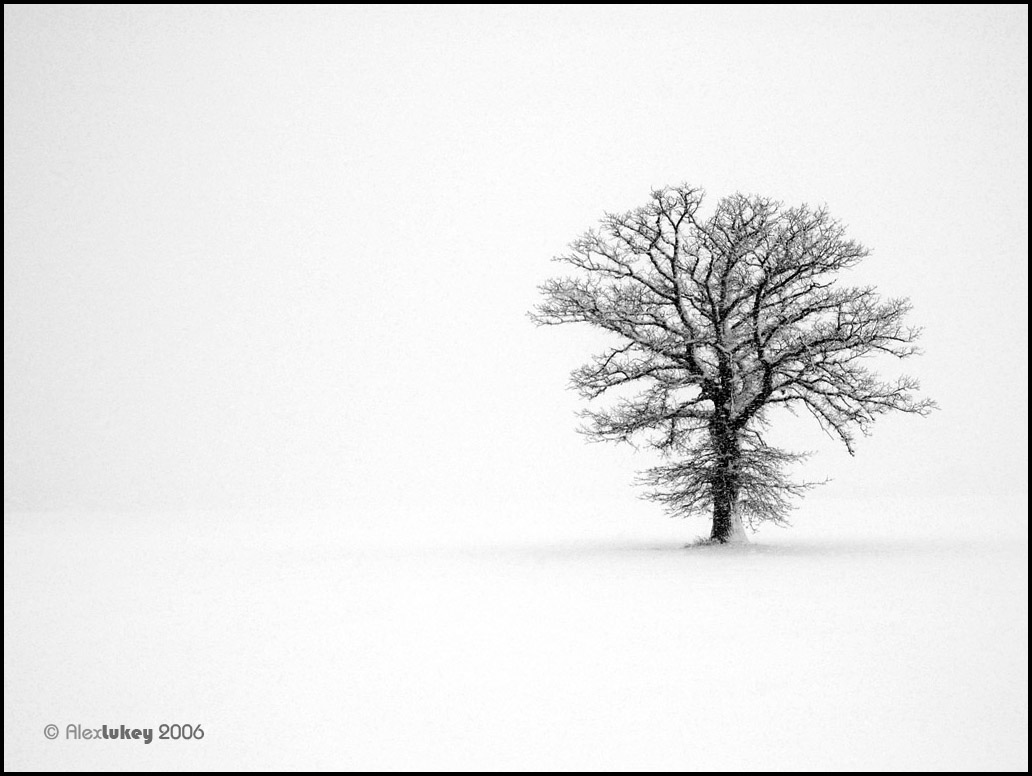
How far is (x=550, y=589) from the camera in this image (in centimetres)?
2233

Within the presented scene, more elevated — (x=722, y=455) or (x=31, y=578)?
(x=722, y=455)

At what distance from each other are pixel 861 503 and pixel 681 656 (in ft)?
176

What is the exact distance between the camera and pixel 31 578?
28047 mm

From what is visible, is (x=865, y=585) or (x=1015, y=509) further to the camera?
(x=1015, y=509)

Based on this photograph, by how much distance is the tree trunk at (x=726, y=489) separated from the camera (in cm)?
3188

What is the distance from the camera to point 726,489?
32.2 meters

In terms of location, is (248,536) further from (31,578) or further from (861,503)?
(861,503)

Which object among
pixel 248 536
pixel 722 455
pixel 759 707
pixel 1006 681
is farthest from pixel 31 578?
pixel 1006 681

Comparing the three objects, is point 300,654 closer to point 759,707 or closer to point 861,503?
point 759,707

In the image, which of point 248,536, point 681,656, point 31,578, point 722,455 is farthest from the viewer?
point 248,536

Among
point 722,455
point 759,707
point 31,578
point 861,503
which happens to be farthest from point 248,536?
point 861,503

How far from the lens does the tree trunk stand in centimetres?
3188

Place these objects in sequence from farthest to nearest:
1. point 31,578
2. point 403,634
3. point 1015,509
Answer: point 1015,509 < point 31,578 < point 403,634

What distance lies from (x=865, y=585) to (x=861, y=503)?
4462 centimetres
